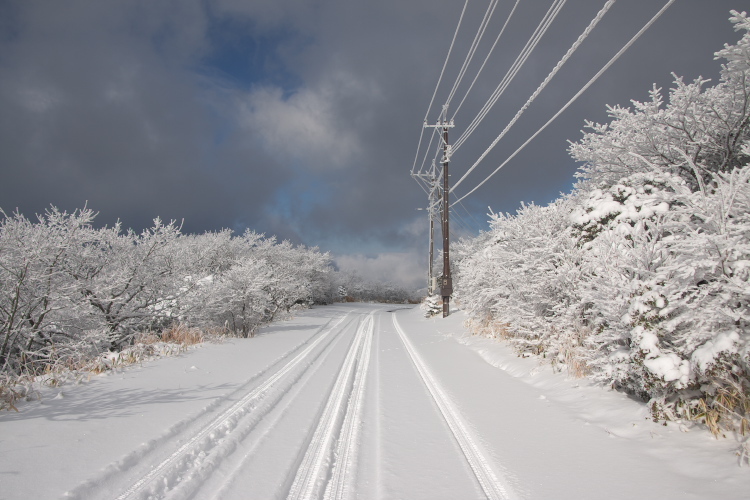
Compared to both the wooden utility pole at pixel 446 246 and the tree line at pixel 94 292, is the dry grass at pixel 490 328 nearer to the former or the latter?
the wooden utility pole at pixel 446 246

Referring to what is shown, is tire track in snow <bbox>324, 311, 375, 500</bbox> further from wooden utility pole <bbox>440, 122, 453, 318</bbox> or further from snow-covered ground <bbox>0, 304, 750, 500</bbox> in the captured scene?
wooden utility pole <bbox>440, 122, 453, 318</bbox>

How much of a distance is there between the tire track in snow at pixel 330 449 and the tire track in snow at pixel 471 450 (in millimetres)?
1127

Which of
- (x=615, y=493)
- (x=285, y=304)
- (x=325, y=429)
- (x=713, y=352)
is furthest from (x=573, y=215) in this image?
(x=285, y=304)

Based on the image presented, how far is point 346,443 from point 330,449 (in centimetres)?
23

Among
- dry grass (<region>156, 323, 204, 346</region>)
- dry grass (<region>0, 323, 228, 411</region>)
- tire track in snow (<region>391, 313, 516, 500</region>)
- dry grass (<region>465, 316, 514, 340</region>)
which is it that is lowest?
tire track in snow (<region>391, 313, 516, 500</region>)

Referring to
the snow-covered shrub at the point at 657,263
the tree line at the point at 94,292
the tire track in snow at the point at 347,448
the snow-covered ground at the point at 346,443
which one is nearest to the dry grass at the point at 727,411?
the snow-covered shrub at the point at 657,263

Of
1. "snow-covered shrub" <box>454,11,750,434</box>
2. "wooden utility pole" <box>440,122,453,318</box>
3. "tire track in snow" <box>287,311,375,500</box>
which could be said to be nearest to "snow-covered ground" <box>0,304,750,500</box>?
"tire track in snow" <box>287,311,375,500</box>

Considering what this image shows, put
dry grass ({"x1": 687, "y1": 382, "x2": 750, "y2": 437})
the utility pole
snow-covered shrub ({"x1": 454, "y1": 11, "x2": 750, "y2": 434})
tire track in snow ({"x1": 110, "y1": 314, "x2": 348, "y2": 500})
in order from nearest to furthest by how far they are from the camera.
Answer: tire track in snow ({"x1": 110, "y1": 314, "x2": 348, "y2": 500})
dry grass ({"x1": 687, "y1": 382, "x2": 750, "y2": 437})
snow-covered shrub ({"x1": 454, "y1": 11, "x2": 750, "y2": 434})
the utility pole

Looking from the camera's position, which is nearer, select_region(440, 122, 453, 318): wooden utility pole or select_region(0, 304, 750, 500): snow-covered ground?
select_region(0, 304, 750, 500): snow-covered ground

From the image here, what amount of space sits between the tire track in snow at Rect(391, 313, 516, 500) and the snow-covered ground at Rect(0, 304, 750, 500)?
0.7 inches

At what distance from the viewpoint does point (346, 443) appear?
3.94 meters

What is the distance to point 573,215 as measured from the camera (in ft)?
27.4

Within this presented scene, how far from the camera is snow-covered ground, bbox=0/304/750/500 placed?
3018 millimetres

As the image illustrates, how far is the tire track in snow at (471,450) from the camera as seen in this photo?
3.09m
